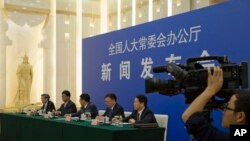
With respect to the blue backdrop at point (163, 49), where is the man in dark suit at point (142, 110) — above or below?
below

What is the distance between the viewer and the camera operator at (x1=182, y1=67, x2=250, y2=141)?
1200 millimetres

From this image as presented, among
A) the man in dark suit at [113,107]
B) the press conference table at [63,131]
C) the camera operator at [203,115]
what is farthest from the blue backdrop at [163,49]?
the camera operator at [203,115]

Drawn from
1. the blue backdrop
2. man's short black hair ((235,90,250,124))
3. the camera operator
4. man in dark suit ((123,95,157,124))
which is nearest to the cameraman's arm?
the camera operator

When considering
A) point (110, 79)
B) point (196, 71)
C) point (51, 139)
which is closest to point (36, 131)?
point (51, 139)

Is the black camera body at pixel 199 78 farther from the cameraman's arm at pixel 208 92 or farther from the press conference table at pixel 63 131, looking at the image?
the press conference table at pixel 63 131

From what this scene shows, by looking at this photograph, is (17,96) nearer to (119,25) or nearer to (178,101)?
(119,25)

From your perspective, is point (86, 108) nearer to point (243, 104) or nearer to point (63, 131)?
point (63, 131)

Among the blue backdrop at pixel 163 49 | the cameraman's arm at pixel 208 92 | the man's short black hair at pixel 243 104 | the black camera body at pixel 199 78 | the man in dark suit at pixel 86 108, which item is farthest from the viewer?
the man in dark suit at pixel 86 108

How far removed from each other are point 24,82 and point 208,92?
7.56 m

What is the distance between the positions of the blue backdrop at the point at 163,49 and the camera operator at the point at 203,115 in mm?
2398

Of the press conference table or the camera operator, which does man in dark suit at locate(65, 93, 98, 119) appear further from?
the camera operator

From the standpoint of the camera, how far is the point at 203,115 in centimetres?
133

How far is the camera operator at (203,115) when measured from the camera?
1.20 m

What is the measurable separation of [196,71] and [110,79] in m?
4.43
